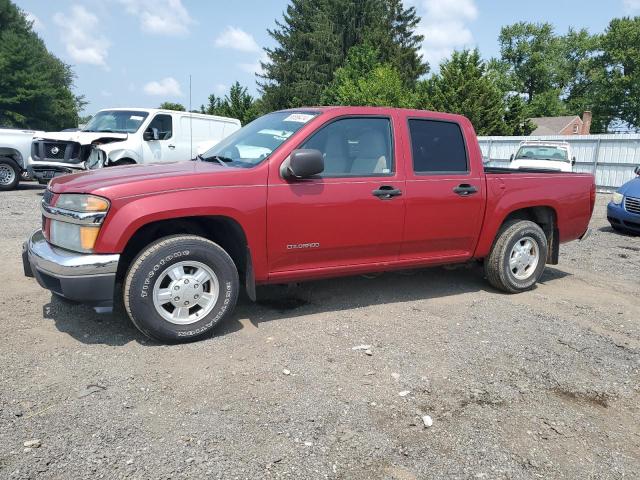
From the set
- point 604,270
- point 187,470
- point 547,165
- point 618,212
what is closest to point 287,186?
point 187,470

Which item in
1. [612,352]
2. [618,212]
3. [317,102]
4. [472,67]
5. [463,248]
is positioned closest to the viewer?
[612,352]

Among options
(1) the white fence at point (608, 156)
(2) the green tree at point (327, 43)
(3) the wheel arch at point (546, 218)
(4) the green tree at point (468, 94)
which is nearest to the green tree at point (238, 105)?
(2) the green tree at point (327, 43)

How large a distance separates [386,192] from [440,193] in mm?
643

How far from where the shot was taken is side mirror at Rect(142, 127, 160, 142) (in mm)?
11875

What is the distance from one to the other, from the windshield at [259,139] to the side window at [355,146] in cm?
22

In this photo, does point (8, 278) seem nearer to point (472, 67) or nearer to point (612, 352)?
point (612, 352)

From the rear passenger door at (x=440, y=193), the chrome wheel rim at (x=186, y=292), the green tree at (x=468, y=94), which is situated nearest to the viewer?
the chrome wheel rim at (x=186, y=292)

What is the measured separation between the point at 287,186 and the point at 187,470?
2320mm

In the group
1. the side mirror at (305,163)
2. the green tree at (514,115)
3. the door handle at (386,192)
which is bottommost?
the door handle at (386,192)

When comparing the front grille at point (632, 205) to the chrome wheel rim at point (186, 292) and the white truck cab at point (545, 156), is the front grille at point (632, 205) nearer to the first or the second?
the white truck cab at point (545, 156)

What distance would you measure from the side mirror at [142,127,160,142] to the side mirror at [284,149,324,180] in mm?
8666

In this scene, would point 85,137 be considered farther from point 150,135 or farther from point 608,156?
point 608,156

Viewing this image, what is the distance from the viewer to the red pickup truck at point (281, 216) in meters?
3.80

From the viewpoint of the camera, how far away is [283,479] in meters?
2.53
